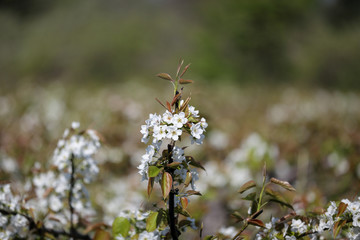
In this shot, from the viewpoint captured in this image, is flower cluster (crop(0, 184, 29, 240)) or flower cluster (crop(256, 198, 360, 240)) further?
flower cluster (crop(0, 184, 29, 240))

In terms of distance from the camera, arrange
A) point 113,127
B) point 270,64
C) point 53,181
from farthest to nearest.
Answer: point 270,64 < point 113,127 < point 53,181

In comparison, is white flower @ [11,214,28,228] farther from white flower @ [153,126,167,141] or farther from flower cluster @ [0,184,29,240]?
white flower @ [153,126,167,141]

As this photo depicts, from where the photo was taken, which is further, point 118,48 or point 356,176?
point 118,48

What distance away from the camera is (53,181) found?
170 centimetres

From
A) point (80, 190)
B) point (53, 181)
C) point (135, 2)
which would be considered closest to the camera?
point (80, 190)

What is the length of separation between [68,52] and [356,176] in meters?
21.3

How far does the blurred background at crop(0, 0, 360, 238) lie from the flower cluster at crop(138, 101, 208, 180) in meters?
0.09

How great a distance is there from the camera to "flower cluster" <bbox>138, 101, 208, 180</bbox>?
956 mm

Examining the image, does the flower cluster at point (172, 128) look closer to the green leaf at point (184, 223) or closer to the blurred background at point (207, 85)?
the blurred background at point (207, 85)

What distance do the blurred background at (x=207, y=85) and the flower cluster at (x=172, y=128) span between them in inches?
3.6

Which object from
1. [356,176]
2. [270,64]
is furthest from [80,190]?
[270,64]

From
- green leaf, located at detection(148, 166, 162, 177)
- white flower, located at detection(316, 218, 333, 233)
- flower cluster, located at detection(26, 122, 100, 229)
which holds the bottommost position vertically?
white flower, located at detection(316, 218, 333, 233)

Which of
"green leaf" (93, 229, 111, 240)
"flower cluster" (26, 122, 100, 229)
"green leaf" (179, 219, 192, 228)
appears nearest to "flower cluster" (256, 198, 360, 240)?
"green leaf" (179, 219, 192, 228)

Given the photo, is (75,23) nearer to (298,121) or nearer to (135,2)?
(135,2)
